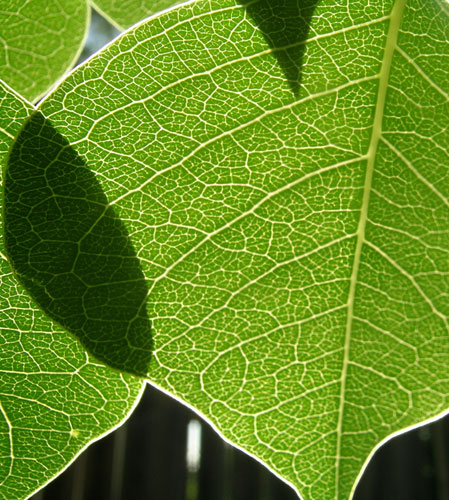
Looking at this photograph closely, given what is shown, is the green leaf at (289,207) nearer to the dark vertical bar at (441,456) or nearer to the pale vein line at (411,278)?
the pale vein line at (411,278)

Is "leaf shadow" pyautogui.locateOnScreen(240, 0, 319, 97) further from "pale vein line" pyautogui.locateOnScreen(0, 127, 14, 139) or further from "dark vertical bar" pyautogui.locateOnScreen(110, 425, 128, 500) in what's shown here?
"dark vertical bar" pyautogui.locateOnScreen(110, 425, 128, 500)

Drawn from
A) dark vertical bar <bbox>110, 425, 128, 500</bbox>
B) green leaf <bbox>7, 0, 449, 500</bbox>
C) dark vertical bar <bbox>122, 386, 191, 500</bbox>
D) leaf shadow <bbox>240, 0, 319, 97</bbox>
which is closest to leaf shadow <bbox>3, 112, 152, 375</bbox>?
green leaf <bbox>7, 0, 449, 500</bbox>

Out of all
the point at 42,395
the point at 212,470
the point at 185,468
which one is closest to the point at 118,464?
the point at 185,468

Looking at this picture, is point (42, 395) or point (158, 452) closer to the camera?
point (42, 395)

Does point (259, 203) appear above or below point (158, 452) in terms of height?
above

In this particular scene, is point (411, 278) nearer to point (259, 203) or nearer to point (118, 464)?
point (259, 203)

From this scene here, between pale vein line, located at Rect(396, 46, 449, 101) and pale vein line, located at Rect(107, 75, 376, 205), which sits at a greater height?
pale vein line, located at Rect(107, 75, 376, 205)

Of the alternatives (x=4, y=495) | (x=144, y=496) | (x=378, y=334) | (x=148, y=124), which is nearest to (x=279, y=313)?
(x=378, y=334)

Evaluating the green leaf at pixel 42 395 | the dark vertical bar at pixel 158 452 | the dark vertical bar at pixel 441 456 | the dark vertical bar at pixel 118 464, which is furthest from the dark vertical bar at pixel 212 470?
the green leaf at pixel 42 395
